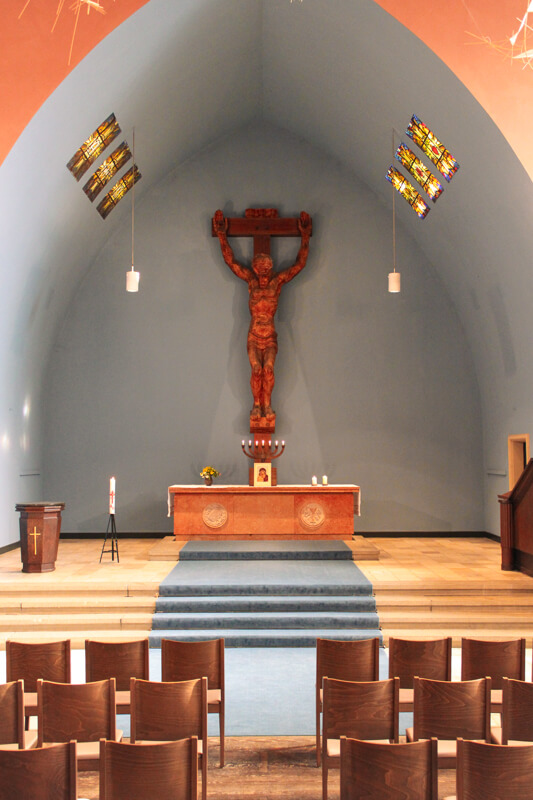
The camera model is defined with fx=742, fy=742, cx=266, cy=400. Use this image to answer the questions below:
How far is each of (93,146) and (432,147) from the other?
15.0ft

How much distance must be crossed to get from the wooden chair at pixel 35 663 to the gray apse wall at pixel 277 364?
802 centimetres

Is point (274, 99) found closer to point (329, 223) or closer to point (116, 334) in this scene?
point (329, 223)

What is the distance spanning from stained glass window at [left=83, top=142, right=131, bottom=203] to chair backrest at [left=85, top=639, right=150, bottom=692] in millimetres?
7883

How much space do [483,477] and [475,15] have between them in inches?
277

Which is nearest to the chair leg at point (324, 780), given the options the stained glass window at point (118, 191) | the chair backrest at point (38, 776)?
the chair backrest at point (38, 776)

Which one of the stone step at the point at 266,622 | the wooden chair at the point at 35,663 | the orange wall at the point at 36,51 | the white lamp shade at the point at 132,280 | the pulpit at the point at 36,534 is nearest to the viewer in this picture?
the wooden chair at the point at 35,663

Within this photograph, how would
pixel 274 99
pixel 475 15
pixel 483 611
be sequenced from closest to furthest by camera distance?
pixel 483 611 → pixel 475 15 → pixel 274 99

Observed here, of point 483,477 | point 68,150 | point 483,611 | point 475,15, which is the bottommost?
point 483,611

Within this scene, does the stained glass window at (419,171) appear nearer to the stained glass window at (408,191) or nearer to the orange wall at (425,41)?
the stained glass window at (408,191)

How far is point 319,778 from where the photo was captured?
404cm

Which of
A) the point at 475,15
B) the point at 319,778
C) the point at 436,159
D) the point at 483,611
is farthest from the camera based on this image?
the point at 436,159

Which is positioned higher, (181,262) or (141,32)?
(141,32)

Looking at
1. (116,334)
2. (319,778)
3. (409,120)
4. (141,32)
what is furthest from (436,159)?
(319,778)

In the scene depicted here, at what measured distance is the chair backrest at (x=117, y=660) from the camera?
4340mm
